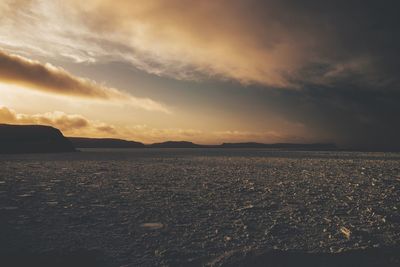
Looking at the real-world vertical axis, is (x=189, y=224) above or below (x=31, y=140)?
below

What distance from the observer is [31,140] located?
56156 millimetres

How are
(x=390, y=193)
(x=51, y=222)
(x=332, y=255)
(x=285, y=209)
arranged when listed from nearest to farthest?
(x=332, y=255) < (x=51, y=222) < (x=285, y=209) < (x=390, y=193)

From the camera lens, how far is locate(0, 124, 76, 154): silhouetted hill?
48.3 metres

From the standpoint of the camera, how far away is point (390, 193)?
823 cm

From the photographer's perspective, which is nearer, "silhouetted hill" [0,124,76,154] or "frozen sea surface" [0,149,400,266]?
"frozen sea surface" [0,149,400,266]

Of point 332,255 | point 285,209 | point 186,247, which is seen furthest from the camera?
point 285,209

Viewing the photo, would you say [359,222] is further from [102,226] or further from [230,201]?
[102,226]

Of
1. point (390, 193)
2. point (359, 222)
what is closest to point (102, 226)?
point (359, 222)

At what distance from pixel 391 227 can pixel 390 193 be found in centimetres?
381

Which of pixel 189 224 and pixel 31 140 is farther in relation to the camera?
pixel 31 140

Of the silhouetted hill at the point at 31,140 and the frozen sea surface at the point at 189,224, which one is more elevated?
the silhouetted hill at the point at 31,140

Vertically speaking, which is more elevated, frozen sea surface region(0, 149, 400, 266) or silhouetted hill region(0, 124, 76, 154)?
silhouetted hill region(0, 124, 76, 154)

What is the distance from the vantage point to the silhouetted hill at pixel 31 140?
158 feet

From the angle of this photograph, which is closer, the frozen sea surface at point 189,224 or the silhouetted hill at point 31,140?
the frozen sea surface at point 189,224
